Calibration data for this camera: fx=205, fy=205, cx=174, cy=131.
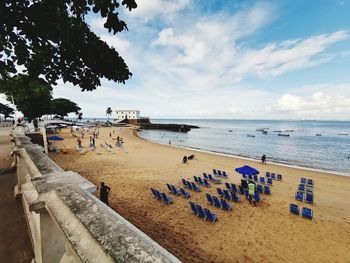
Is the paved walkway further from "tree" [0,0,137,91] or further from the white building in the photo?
the white building

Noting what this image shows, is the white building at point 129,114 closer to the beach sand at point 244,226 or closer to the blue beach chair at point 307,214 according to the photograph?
the beach sand at point 244,226

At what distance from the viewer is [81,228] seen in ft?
3.94

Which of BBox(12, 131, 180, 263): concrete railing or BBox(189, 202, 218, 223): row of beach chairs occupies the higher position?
BBox(12, 131, 180, 263): concrete railing

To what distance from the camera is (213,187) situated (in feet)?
45.4

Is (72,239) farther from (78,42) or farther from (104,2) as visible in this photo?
(78,42)

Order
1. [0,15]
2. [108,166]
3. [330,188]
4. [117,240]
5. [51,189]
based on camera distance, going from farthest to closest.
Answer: [108,166] → [330,188] → [0,15] → [51,189] → [117,240]

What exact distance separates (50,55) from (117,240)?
3678mm

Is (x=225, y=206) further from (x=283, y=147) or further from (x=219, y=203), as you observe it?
(x=283, y=147)

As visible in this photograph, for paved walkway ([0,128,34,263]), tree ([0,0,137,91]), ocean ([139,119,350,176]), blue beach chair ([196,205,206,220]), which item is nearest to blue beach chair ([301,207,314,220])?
blue beach chair ([196,205,206,220])

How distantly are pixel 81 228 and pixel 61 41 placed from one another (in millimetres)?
3245

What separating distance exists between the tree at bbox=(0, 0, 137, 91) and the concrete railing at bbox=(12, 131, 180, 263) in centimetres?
240

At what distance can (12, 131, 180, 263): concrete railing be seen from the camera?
999mm

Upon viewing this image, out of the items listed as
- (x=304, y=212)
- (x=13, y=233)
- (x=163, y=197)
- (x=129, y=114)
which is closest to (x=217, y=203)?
(x=163, y=197)

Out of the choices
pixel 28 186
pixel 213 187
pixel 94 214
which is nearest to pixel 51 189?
pixel 28 186
